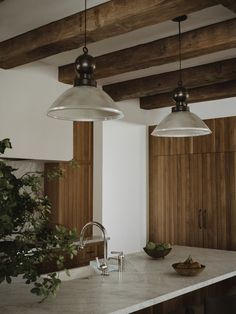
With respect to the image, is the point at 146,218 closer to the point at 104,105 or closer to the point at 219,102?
the point at 219,102

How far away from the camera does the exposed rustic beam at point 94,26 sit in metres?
2.72

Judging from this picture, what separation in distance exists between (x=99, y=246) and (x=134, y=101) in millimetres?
2279

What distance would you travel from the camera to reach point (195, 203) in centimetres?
608

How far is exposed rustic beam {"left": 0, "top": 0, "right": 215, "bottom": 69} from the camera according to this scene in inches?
107

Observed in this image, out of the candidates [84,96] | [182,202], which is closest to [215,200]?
[182,202]

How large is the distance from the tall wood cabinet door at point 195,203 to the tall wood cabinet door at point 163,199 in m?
0.25

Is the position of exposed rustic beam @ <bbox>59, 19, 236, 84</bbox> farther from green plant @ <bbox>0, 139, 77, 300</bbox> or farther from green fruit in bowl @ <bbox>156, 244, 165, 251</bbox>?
green plant @ <bbox>0, 139, 77, 300</bbox>

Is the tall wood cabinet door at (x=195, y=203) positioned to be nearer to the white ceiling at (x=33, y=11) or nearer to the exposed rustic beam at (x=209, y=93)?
the exposed rustic beam at (x=209, y=93)

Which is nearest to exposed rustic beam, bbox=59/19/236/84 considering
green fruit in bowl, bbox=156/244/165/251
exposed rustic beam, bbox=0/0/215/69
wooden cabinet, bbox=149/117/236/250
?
exposed rustic beam, bbox=0/0/215/69

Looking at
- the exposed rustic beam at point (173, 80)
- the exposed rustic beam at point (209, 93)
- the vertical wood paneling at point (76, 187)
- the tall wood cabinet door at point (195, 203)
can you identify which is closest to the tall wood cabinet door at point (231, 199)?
the tall wood cabinet door at point (195, 203)

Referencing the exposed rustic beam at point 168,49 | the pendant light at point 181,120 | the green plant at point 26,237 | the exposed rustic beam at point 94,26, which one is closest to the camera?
the green plant at point 26,237

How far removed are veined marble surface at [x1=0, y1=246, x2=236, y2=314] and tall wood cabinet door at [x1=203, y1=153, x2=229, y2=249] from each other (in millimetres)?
2167

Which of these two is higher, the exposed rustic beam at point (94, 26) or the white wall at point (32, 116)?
the exposed rustic beam at point (94, 26)

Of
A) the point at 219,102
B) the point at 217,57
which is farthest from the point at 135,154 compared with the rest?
the point at 217,57
